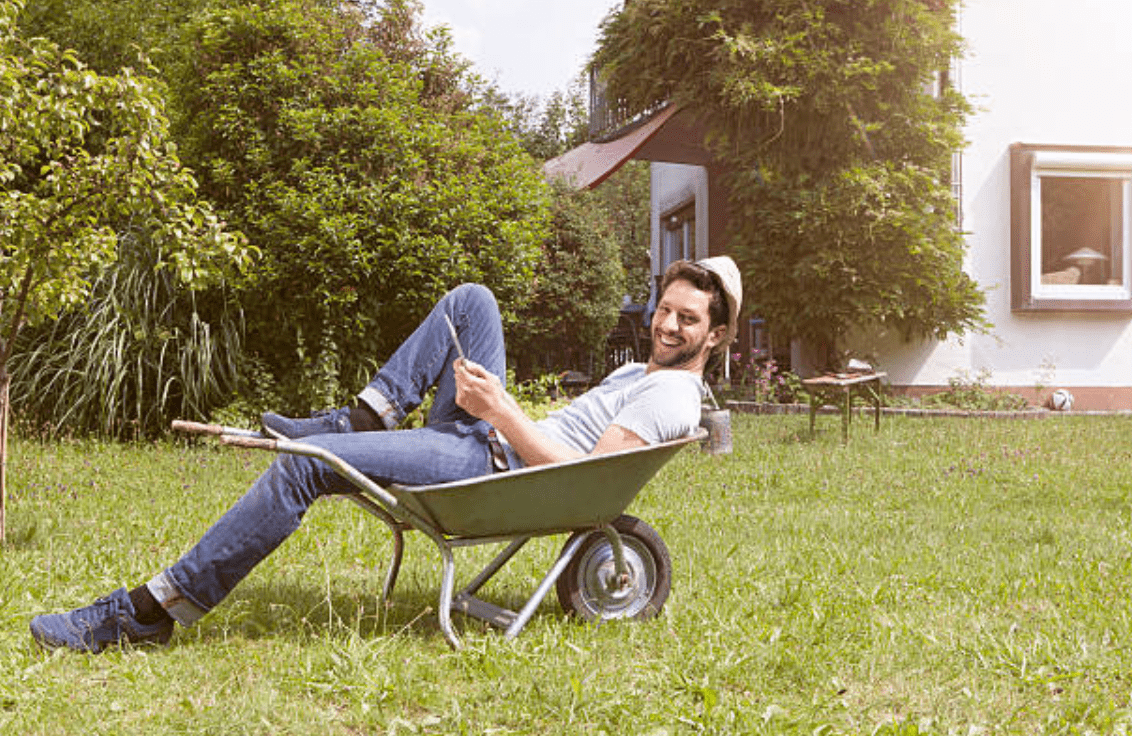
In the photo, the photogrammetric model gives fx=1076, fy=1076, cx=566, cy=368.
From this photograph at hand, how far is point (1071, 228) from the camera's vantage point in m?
13.1

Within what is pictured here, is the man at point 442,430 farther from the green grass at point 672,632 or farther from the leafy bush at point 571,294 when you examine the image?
the leafy bush at point 571,294

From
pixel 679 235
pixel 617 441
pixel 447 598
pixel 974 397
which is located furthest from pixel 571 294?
pixel 447 598

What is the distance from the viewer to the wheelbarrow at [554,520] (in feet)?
9.50

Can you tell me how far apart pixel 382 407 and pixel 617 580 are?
93cm

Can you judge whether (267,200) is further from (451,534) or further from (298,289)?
(451,534)

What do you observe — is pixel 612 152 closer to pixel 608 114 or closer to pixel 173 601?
pixel 608 114

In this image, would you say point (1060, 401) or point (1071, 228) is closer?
point (1060, 401)

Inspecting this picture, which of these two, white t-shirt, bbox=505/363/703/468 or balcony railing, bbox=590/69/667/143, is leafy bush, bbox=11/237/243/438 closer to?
white t-shirt, bbox=505/363/703/468

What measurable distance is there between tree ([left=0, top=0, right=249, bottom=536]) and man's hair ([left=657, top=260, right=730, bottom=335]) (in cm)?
228

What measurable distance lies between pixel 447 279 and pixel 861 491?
3605 millimetres

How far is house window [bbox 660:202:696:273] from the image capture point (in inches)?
681

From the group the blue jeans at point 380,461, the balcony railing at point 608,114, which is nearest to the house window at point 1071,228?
the balcony railing at point 608,114

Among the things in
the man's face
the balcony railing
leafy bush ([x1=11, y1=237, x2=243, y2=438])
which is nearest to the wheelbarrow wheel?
the man's face

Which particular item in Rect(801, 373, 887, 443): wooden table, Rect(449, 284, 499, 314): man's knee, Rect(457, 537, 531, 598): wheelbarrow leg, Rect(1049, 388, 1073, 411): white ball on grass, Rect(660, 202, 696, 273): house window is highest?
Rect(660, 202, 696, 273): house window
